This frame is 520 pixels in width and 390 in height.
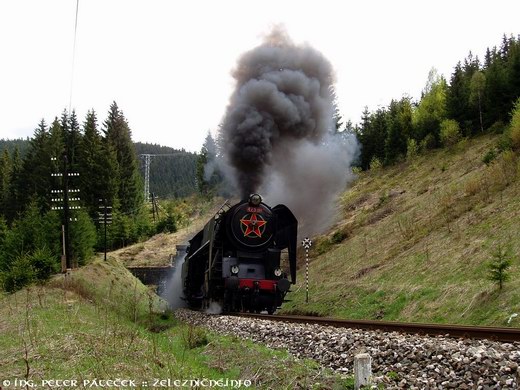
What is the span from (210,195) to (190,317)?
68177 millimetres

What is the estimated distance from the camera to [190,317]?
17938 millimetres

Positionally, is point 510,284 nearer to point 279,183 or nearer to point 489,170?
point 279,183

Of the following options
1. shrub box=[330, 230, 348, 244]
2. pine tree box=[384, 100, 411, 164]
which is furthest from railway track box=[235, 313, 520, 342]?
pine tree box=[384, 100, 411, 164]

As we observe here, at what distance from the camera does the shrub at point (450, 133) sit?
172ft

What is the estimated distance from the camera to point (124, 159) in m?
69.1

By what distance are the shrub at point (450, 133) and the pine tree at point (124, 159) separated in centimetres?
3781

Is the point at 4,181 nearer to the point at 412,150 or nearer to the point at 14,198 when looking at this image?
the point at 14,198

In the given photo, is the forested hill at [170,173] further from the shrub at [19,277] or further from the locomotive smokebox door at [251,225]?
the locomotive smokebox door at [251,225]

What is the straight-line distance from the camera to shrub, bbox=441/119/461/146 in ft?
172

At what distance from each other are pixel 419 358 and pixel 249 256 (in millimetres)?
11442

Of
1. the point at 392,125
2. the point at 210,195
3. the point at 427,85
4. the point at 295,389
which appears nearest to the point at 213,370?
the point at 295,389

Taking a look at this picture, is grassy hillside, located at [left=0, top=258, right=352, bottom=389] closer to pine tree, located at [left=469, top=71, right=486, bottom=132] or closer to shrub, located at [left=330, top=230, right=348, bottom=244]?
shrub, located at [left=330, top=230, right=348, bottom=244]

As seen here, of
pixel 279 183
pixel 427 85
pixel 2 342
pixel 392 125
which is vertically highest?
pixel 427 85

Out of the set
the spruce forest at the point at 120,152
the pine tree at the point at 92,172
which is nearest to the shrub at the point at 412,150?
the spruce forest at the point at 120,152
